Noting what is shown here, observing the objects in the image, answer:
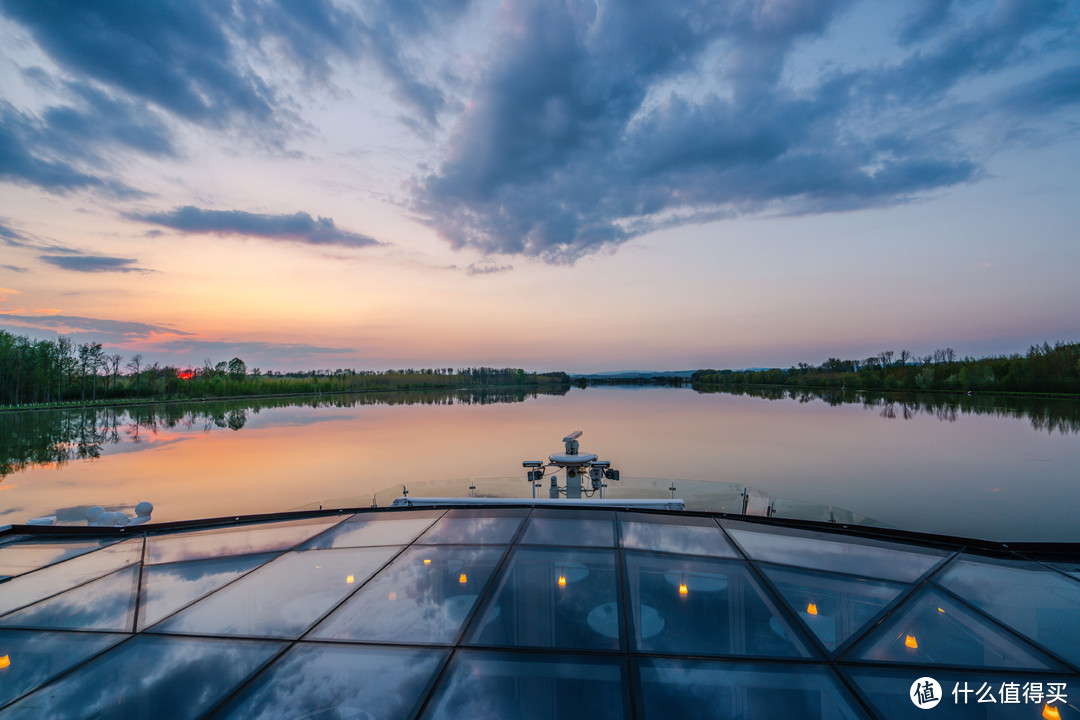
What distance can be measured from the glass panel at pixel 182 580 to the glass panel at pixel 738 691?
5008mm

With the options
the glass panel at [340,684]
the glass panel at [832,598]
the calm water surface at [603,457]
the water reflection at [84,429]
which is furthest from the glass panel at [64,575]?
the water reflection at [84,429]

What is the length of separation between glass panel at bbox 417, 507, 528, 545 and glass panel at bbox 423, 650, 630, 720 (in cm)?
288

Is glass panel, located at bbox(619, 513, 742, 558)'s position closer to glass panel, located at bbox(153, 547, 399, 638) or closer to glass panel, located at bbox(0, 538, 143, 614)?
glass panel, located at bbox(153, 547, 399, 638)

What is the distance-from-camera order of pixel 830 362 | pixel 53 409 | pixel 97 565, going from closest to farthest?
pixel 97 565
pixel 53 409
pixel 830 362

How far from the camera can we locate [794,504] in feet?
29.9

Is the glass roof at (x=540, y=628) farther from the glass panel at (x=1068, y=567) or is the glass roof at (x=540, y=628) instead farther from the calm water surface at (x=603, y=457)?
the calm water surface at (x=603, y=457)

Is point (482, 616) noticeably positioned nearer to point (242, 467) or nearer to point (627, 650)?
point (627, 650)

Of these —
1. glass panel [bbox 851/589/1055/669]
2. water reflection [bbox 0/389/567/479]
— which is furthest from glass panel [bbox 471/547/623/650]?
water reflection [bbox 0/389/567/479]

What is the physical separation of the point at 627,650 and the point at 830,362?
632 ft

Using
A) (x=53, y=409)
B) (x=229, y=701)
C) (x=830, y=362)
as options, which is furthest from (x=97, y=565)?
(x=830, y=362)

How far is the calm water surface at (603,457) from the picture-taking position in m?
20.3

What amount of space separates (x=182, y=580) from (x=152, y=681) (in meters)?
2.41

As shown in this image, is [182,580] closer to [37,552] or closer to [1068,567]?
[37,552]

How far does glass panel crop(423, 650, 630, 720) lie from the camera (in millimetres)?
3076
